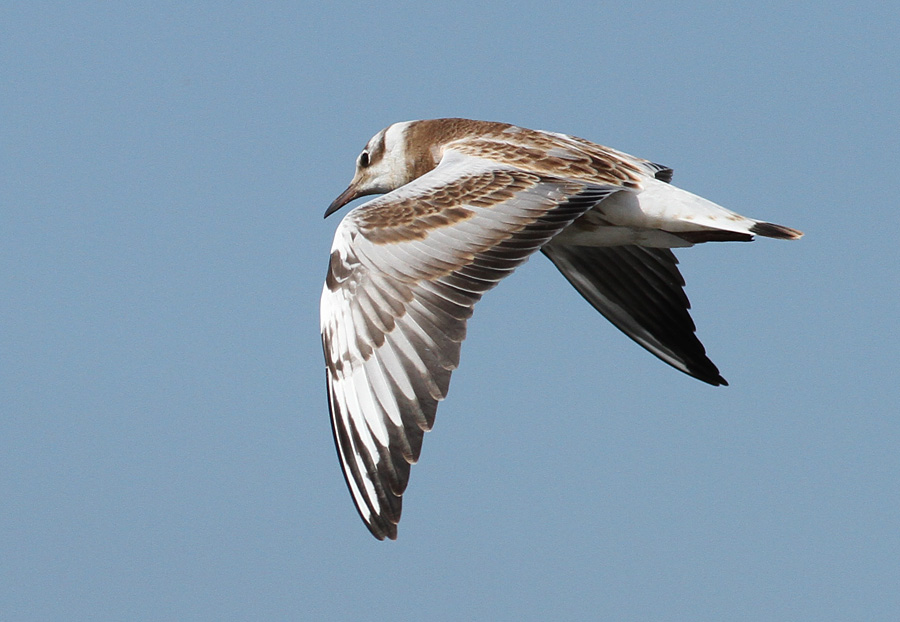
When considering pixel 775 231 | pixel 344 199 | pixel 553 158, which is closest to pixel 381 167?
pixel 344 199

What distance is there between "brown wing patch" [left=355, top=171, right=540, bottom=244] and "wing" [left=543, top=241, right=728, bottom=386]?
226cm

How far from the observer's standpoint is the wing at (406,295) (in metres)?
6.90

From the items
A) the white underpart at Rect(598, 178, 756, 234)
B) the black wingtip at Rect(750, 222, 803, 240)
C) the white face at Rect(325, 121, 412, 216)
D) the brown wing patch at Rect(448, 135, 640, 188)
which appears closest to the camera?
the black wingtip at Rect(750, 222, 803, 240)

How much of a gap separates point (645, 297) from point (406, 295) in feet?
11.4

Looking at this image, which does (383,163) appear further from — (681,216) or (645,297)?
(681,216)

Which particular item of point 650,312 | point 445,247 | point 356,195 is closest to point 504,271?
point 445,247

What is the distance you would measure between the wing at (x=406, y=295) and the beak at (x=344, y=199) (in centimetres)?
302

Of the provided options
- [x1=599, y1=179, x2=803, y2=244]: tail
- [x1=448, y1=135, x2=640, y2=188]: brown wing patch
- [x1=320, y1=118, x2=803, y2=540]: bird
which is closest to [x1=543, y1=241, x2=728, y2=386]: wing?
[x1=320, y1=118, x2=803, y2=540]: bird

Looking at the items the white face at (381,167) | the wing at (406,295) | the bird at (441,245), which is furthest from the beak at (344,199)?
the wing at (406,295)

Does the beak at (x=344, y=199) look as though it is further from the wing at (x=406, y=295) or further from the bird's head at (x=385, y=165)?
the wing at (x=406, y=295)

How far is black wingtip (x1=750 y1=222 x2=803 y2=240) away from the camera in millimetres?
8008

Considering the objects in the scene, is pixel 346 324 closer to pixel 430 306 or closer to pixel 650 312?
pixel 430 306

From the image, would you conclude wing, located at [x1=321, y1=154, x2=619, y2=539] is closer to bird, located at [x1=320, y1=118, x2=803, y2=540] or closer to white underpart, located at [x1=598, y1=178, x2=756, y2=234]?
bird, located at [x1=320, y1=118, x2=803, y2=540]

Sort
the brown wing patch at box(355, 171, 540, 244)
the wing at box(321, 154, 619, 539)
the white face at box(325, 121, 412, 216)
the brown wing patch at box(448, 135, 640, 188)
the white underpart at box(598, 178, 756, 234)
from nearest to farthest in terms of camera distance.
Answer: the wing at box(321, 154, 619, 539), the brown wing patch at box(355, 171, 540, 244), the white underpart at box(598, 178, 756, 234), the brown wing patch at box(448, 135, 640, 188), the white face at box(325, 121, 412, 216)
